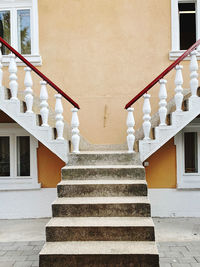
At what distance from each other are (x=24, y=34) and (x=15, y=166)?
3192 millimetres

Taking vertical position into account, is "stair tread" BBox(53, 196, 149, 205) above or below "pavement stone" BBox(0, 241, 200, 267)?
above

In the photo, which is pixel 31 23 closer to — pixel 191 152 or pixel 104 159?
pixel 104 159

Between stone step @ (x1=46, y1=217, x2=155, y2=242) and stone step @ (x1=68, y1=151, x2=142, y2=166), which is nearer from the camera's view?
stone step @ (x1=46, y1=217, x2=155, y2=242)

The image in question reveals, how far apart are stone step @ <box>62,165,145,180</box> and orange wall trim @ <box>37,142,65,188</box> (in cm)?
165

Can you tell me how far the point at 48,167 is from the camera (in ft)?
18.0

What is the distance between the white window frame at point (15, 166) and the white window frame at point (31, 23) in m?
1.54

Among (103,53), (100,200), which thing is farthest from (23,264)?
(103,53)

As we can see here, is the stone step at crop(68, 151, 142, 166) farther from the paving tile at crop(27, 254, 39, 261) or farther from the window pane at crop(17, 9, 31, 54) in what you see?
the window pane at crop(17, 9, 31, 54)

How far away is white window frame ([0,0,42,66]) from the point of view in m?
5.46

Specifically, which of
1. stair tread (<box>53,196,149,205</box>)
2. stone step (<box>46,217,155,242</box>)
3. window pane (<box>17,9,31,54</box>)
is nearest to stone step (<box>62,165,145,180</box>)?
stair tread (<box>53,196,149,205</box>)

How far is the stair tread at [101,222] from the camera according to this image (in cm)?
307

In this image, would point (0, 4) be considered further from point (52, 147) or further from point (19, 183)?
point (19, 183)

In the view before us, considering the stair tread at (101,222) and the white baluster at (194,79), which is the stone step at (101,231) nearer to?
the stair tread at (101,222)

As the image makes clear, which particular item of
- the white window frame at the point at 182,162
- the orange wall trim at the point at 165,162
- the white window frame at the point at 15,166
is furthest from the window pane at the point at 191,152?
the white window frame at the point at 15,166
